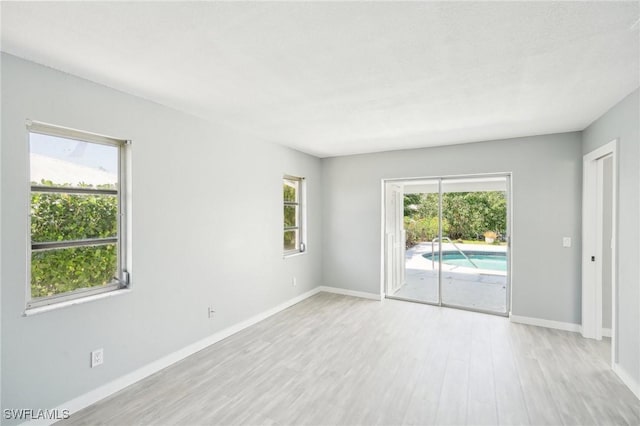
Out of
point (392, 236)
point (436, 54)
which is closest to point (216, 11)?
point (436, 54)

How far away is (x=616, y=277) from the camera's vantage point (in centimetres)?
277

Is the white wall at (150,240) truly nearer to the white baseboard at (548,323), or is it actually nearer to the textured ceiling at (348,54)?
the textured ceiling at (348,54)

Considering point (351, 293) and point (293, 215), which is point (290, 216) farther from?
point (351, 293)

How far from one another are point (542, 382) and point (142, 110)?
4416 mm

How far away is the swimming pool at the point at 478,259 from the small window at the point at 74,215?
4.36 m

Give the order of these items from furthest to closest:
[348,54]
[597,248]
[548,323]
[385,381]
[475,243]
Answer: [475,243]
[548,323]
[597,248]
[385,381]
[348,54]

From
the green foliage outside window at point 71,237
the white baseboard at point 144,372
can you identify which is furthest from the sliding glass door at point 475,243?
the green foliage outside window at point 71,237

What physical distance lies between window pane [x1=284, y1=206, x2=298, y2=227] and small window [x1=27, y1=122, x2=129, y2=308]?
2.54m

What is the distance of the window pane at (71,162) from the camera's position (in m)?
2.14

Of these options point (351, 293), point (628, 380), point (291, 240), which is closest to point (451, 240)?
point (351, 293)

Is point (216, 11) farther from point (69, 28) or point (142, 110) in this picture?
point (142, 110)

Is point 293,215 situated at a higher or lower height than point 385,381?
higher

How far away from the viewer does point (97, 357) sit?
2.38 meters

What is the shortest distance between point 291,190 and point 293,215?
44cm
